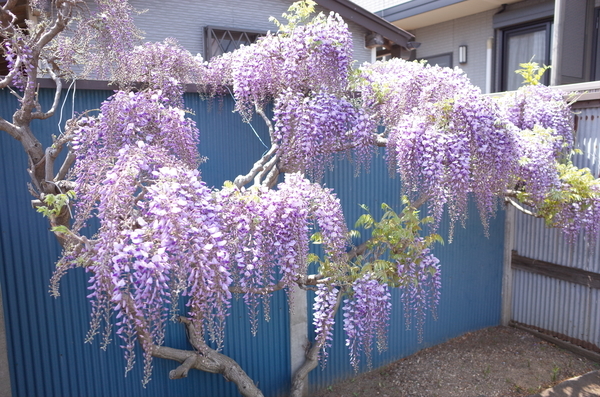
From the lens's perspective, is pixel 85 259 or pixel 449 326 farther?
pixel 449 326

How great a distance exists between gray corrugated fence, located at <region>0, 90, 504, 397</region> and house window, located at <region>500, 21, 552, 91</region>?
179 inches

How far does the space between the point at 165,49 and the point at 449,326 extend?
16.0ft

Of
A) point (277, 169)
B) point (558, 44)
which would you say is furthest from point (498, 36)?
point (277, 169)

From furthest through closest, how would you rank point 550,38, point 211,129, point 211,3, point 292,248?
point 550,38, point 211,3, point 211,129, point 292,248

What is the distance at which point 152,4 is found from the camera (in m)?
5.97

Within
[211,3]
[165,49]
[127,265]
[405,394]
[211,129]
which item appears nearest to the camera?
[127,265]

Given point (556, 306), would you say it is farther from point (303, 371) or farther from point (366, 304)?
point (366, 304)

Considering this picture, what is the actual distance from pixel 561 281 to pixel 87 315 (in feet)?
18.2

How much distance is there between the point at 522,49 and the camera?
8.43 metres

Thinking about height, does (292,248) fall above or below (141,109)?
below

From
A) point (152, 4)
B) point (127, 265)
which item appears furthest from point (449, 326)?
point (152, 4)

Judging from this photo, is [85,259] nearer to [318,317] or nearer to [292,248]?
[292,248]

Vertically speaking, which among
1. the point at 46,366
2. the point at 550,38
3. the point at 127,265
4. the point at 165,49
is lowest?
the point at 46,366

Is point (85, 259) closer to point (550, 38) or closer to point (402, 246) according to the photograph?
point (402, 246)
